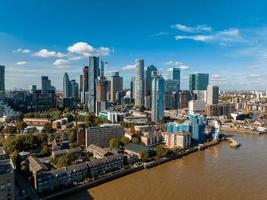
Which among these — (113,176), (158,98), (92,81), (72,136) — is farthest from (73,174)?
(92,81)

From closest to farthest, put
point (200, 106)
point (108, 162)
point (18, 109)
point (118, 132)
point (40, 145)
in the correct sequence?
point (108, 162), point (40, 145), point (118, 132), point (18, 109), point (200, 106)

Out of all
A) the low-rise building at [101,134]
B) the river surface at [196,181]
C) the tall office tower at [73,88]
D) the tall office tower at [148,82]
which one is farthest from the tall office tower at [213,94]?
the tall office tower at [73,88]

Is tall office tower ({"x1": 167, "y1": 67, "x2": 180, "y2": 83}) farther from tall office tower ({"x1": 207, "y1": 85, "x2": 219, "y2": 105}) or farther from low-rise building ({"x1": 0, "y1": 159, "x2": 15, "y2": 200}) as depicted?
low-rise building ({"x1": 0, "y1": 159, "x2": 15, "y2": 200})

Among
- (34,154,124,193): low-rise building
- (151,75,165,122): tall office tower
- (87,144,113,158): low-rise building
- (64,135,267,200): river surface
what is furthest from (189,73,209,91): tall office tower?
(34,154,124,193): low-rise building

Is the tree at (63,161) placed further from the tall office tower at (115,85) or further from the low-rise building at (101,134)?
the tall office tower at (115,85)

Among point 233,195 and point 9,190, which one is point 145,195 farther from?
point 9,190

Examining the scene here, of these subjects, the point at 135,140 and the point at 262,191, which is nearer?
the point at 262,191

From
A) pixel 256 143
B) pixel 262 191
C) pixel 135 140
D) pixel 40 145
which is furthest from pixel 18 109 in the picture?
pixel 262 191
